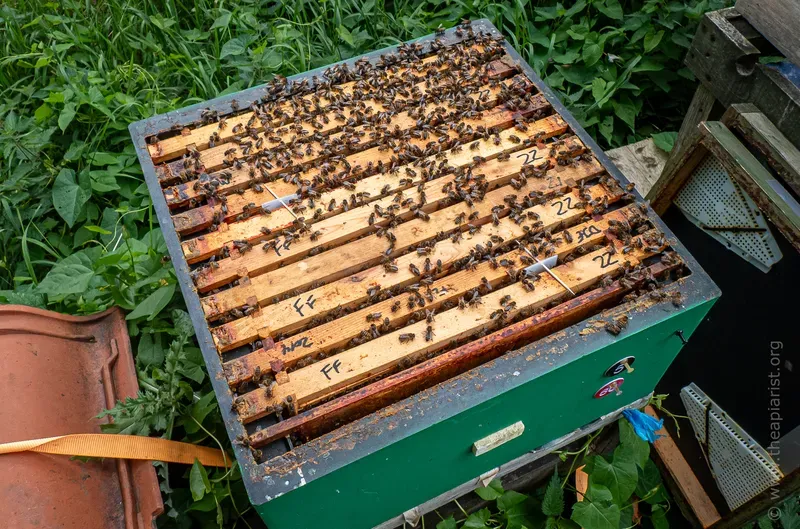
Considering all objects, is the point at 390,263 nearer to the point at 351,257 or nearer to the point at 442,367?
the point at 351,257

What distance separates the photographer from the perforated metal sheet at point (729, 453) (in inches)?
144

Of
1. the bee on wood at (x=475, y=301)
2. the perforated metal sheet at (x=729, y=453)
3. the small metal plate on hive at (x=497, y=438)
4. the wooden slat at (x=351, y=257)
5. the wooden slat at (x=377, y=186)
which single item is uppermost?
the wooden slat at (x=377, y=186)

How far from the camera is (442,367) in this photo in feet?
9.61

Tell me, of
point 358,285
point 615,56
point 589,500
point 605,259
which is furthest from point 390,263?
point 615,56

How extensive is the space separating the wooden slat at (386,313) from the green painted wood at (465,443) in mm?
516

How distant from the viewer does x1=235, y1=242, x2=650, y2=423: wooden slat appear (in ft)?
9.30

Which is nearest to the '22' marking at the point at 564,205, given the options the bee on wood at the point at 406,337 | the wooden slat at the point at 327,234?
the wooden slat at the point at 327,234

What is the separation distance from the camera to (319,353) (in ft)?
9.82

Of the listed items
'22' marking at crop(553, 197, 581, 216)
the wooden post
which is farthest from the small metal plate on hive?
the wooden post

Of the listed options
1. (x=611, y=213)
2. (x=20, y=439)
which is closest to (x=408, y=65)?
(x=611, y=213)

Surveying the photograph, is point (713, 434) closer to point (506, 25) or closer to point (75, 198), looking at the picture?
point (506, 25)

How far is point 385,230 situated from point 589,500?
6.01 feet

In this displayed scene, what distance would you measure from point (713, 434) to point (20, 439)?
12.7 ft

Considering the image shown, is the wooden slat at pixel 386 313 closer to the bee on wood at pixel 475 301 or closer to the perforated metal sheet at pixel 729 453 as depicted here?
the bee on wood at pixel 475 301
